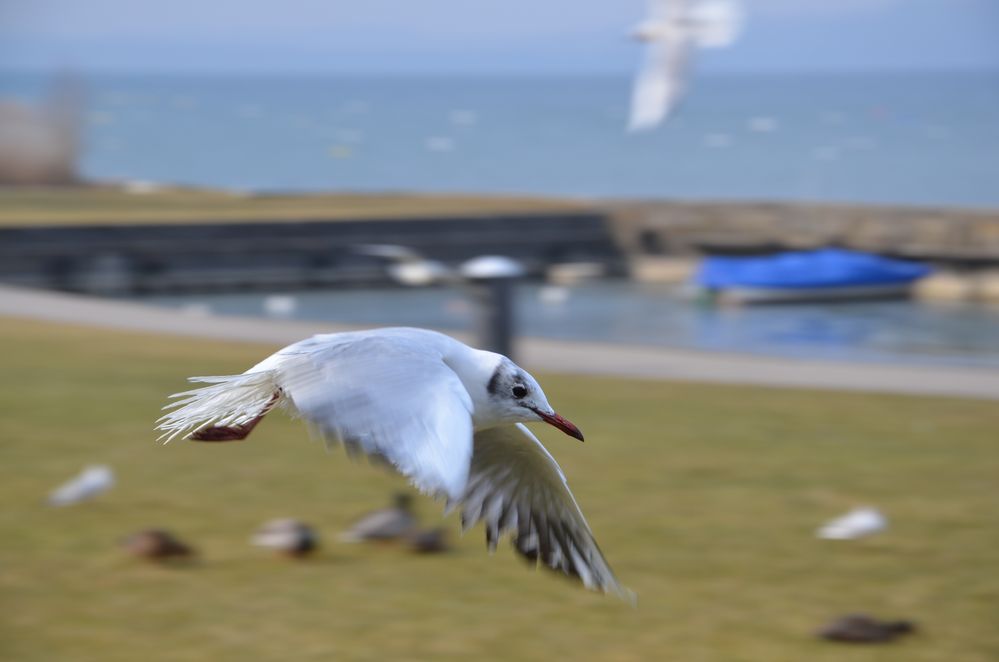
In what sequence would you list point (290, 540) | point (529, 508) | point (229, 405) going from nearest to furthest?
point (229, 405)
point (529, 508)
point (290, 540)

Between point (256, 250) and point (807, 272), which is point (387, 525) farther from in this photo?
point (256, 250)

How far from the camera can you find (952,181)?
6731 cm

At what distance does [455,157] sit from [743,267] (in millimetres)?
58583

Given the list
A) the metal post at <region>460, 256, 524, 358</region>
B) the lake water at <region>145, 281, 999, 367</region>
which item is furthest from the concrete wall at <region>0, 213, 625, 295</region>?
the metal post at <region>460, 256, 524, 358</region>

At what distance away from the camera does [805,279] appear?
26906 millimetres

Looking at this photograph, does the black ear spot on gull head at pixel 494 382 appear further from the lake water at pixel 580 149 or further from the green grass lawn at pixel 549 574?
the lake water at pixel 580 149

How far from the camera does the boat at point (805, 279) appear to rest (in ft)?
87.8

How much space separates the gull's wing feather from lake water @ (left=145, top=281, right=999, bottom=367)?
1629 cm

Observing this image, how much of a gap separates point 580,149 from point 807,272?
6411cm

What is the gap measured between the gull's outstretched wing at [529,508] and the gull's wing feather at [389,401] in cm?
109

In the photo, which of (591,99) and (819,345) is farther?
(591,99)

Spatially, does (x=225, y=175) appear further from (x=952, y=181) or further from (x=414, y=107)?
(x=414, y=107)

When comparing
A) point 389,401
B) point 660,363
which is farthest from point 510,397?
point 660,363

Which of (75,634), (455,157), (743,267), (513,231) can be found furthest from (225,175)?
(75,634)
